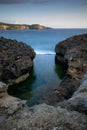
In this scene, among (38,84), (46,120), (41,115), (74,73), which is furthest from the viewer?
(38,84)

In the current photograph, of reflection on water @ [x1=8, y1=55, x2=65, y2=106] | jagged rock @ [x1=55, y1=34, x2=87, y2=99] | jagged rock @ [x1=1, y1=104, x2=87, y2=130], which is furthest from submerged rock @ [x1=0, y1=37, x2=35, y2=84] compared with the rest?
jagged rock @ [x1=1, y1=104, x2=87, y2=130]

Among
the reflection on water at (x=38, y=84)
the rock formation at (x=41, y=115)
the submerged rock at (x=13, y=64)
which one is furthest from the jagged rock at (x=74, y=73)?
the rock formation at (x=41, y=115)

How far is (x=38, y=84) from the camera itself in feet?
146

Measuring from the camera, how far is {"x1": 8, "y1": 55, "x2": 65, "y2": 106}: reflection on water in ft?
122

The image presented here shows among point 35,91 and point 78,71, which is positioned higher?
point 78,71

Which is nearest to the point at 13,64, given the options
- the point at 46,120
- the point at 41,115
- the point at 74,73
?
the point at 74,73

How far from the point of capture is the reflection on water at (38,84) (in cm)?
3708

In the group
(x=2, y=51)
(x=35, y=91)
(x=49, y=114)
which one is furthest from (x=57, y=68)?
(x=49, y=114)

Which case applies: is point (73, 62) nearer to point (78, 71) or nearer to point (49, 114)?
point (78, 71)

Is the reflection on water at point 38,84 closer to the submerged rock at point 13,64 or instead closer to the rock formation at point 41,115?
the submerged rock at point 13,64

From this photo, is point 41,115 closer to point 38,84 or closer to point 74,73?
point 74,73

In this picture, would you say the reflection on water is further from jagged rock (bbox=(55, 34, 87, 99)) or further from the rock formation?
the rock formation

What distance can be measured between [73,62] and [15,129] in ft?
99.8

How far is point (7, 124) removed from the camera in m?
12.7
